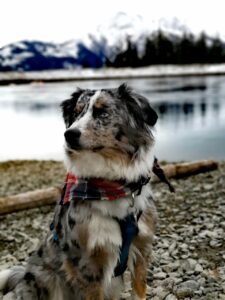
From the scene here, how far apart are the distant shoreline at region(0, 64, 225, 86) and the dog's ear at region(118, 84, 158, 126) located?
8412 centimetres

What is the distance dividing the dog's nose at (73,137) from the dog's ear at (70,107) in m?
0.56

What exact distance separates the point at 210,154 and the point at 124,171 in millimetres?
16052

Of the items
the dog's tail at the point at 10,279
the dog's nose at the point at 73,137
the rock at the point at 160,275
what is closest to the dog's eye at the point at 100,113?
the dog's nose at the point at 73,137

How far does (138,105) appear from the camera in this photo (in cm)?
427

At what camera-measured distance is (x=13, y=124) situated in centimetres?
3772

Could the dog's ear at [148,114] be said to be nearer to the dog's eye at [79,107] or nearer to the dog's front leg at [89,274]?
the dog's eye at [79,107]

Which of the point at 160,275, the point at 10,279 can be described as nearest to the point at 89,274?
the point at 10,279

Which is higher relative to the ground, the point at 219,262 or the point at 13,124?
the point at 219,262

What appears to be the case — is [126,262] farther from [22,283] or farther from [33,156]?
[33,156]

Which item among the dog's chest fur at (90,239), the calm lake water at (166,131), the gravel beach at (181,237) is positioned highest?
the dog's chest fur at (90,239)

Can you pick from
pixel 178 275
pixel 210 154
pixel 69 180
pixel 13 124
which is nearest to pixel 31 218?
pixel 178 275

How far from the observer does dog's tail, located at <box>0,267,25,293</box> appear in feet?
16.0

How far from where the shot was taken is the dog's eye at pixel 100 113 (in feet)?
13.8

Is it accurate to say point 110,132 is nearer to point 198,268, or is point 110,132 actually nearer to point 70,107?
point 70,107
